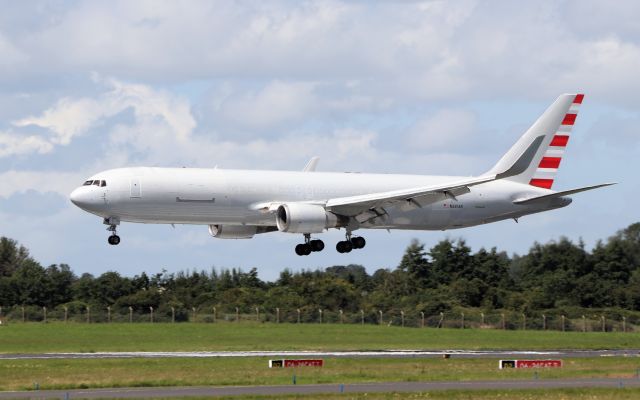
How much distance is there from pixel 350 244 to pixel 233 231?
6330 mm

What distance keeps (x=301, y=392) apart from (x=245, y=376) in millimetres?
7228

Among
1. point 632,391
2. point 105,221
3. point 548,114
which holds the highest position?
point 548,114

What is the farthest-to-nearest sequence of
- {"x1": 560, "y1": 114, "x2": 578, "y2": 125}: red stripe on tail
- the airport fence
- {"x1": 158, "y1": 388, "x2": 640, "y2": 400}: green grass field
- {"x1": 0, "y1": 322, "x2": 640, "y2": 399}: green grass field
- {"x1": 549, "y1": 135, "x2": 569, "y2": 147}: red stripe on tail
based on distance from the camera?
1. the airport fence
2. {"x1": 560, "y1": 114, "x2": 578, "y2": 125}: red stripe on tail
3. {"x1": 549, "y1": 135, "x2": 569, "y2": 147}: red stripe on tail
4. {"x1": 0, "y1": 322, "x2": 640, "y2": 399}: green grass field
5. {"x1": 158, "y1": 388, "x2": 640, "y2": 400}: green grass field

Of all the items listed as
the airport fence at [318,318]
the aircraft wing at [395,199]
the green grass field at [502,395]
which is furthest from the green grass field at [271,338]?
the green grass field at [502,395]

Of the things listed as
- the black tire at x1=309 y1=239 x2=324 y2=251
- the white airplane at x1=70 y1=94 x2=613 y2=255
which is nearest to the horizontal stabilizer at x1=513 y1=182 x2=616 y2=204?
the white airplane at x1=70 y1=94 x2=613 y2=255

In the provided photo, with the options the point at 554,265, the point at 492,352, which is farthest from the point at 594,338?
the point at 554,265

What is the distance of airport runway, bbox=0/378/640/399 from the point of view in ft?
155

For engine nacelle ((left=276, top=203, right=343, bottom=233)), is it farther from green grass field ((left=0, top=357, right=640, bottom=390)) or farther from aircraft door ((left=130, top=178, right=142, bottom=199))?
green grass field ((left=0, top=357, right=640, bottom=390))

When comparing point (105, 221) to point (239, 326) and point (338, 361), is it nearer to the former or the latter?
point (338, 361)

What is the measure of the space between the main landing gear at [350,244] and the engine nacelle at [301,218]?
4.03 meters

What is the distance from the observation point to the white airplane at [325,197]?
67000mm

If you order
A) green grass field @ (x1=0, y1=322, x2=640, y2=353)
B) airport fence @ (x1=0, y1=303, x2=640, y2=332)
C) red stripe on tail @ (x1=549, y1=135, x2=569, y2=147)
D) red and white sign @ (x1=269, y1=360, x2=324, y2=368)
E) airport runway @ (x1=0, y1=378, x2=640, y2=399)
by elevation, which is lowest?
airport runway @ (x1=0, y1=378, x2=640, y2=399)

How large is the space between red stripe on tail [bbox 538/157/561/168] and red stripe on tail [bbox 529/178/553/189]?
2.74 ft

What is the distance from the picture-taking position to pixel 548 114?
81.5 m
